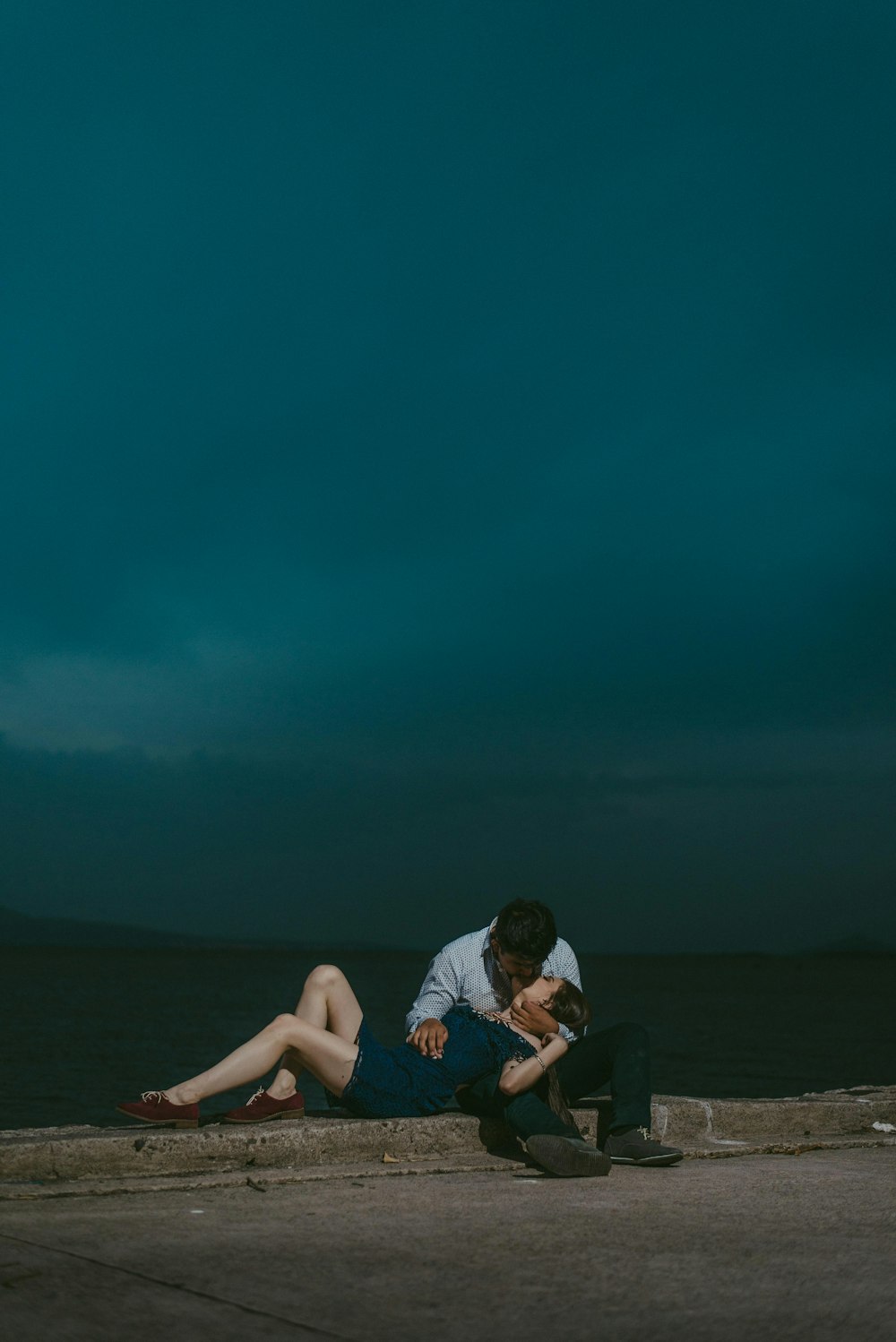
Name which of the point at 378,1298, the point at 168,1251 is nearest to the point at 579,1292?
the point at 378,1298

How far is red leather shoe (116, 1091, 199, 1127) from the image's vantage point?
531cm

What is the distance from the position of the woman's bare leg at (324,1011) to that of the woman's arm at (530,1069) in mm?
736

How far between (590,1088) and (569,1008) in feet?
1.95

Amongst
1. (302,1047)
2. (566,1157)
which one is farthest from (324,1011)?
(566,1157)

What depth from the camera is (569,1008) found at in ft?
19.1

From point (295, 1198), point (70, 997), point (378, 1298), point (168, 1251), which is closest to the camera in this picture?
point (378, 1298)

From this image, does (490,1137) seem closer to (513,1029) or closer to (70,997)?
(513,1029)

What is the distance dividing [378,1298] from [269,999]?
211 feet

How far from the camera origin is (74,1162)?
490 cm

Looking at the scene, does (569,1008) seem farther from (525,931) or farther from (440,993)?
(440,993)

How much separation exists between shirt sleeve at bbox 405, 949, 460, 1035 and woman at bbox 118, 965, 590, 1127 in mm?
99

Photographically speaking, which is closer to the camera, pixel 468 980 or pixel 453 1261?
pixel 453 1261

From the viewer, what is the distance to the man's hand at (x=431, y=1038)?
5.70m

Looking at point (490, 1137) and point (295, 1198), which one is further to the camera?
point (490, 1137)
